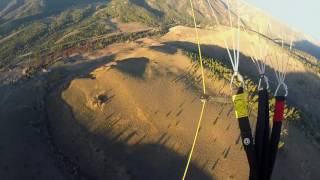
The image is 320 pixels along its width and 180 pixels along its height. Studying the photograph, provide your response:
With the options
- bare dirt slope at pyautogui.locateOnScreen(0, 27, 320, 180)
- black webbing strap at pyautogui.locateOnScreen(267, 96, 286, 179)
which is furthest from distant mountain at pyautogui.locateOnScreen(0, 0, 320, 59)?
black webbing strap at pyautogui.locateOnScreen(267, 96, 286, 179)

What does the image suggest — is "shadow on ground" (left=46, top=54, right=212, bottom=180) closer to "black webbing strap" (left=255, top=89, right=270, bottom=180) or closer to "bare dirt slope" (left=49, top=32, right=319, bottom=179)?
"bare dirt slope" (left=49, top=32, right=319, bottom=179)

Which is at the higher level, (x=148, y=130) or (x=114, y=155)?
(x=148, y=130)

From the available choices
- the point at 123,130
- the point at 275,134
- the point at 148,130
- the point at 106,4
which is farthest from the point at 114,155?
the point at 106,4

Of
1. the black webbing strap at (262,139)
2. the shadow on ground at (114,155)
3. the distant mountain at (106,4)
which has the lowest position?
the distant mountain at (106,4)

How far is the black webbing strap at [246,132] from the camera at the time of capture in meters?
15.7

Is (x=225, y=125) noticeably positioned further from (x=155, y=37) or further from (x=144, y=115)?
(x=155, y=37)

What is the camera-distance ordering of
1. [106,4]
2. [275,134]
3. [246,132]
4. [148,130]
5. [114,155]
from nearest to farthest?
1. [246,132]
2. [275,134]
3. [114,155]
4. [148,130]
5. [106,4]

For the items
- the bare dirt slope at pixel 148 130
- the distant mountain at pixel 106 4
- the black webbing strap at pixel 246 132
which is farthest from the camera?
the distant mountain at pixel 106 4

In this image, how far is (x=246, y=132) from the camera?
627 inches

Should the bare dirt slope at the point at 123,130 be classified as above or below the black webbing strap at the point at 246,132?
below

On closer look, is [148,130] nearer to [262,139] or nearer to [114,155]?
[114,155]

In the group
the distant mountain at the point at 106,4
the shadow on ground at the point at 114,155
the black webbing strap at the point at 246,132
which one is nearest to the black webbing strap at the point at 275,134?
the black webbing strap at the point at 246,132

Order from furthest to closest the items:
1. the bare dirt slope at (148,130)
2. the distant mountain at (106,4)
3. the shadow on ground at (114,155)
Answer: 1. the distant mountain at (106,4)
2. the bare dirt slope at (148,130)
3. the shadow on ground at (114,155)

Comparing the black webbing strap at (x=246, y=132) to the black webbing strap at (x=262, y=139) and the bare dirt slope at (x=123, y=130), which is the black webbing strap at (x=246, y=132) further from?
the bare dirt slope at (x=123, y=130)
